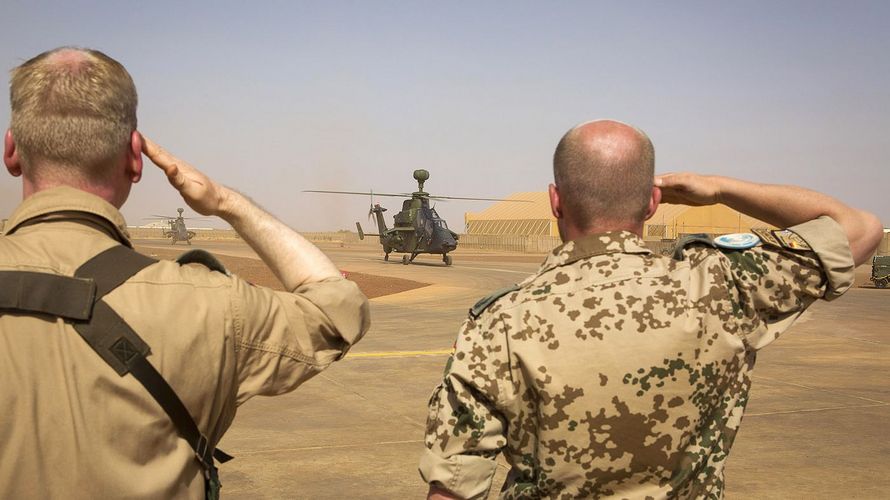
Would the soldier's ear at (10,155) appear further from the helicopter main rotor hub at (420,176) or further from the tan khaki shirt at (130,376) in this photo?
the helicopter main rotor hub at (420,176)

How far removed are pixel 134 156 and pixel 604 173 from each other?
1.14 meters

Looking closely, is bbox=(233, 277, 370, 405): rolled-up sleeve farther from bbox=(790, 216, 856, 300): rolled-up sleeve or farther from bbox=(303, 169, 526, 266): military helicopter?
bbox=(303, 169, 526, 266): military helicopter

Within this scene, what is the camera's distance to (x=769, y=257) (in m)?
2.36

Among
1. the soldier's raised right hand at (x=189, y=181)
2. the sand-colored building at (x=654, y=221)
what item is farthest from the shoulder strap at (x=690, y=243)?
the sand-colored building at (x=654, y=221)

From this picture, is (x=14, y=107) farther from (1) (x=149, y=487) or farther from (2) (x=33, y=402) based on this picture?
(1) (x=149, y=487)

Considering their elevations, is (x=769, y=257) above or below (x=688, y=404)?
above

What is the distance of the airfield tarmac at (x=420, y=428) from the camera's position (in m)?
5.79

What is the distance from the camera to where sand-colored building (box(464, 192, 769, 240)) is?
78250 millimetres

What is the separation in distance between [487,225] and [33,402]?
98054mm

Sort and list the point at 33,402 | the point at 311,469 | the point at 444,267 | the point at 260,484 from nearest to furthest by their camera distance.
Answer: the point at 33,402 < the point at 260,484 < the point at 311,469 < the point at 444,267

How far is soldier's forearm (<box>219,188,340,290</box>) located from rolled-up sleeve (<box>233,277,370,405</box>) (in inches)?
1.7

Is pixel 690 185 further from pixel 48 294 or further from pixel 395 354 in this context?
pixel 395 354

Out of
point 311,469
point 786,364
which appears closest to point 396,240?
point 786,364

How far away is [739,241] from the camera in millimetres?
2422
